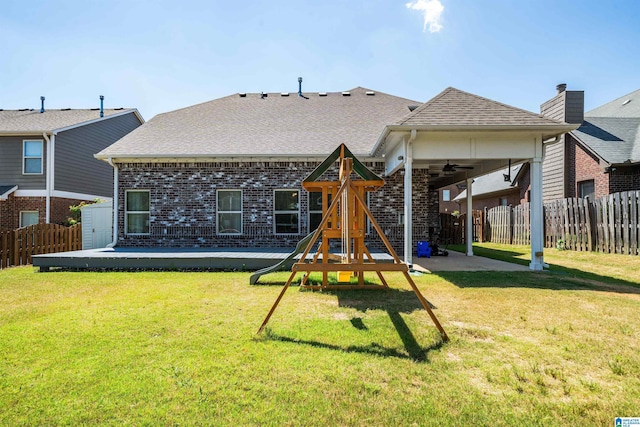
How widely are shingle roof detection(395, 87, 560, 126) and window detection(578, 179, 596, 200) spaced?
965 centimetres

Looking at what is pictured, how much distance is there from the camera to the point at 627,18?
10.3 metres

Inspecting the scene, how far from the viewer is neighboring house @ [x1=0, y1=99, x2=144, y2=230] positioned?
15.5 metres

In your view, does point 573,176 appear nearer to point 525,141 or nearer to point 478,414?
point 525,141

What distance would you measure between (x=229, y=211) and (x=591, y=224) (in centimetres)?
1334

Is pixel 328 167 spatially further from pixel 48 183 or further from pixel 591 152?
pixel 48 183

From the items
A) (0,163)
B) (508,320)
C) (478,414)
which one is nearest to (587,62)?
(508,320)

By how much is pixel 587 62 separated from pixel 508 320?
10.6 m

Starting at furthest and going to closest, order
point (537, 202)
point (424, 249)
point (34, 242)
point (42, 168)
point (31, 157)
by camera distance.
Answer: point (31, 157), point (42, 168), point (424, 249), point (34, 242), point (537, 202)

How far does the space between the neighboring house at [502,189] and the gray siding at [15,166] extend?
22596 mm

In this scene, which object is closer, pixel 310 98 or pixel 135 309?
pixel 135 309

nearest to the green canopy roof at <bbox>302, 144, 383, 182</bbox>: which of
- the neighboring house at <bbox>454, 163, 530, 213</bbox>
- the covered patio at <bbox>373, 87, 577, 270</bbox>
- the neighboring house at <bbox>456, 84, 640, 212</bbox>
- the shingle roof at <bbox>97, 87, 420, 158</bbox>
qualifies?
the covered patio at <bbox>373, 87, 577, 270</bbox>

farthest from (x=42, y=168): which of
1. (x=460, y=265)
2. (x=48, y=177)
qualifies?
(x=460, y=265)

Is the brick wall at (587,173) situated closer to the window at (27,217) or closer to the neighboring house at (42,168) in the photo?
the neighboring house at (42,168)

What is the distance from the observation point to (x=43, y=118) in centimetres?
1792
